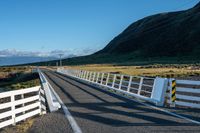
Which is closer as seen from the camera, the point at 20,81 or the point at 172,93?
the point at 172,93

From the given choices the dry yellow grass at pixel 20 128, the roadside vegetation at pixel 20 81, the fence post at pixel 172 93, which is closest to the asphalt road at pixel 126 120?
the dry yellow grass at pixel 20 128

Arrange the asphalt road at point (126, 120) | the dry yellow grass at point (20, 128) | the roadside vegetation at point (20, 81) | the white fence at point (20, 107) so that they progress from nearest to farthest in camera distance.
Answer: the asphalt road at point (126, 120) < the dry yellow grass at point (20, 128) < the white fence at point (20, 107) < the roadside vegetation at point (20, 81)

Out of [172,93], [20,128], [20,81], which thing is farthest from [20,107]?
[20,81]

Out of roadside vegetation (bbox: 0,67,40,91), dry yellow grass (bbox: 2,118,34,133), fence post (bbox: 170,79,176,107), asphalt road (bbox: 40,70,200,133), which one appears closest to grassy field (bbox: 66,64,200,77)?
roadside vegetation (bbox: 0,67,40,91)

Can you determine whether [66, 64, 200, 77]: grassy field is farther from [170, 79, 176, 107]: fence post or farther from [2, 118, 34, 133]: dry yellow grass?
[2, 118, 34, 133]: dry yellow grass

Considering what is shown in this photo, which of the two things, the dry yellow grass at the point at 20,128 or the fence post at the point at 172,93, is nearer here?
the dry yellow grass at the point at 20,128

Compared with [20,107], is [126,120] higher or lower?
higher

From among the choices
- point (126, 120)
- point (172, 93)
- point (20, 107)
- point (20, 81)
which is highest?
point (172, 93)

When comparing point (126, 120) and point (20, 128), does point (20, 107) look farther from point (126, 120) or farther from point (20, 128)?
point (126, 120)

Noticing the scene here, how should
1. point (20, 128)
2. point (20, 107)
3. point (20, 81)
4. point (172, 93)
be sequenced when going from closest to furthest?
point (20, 128), point (20, 107), point (172, 93), point (20, 81)

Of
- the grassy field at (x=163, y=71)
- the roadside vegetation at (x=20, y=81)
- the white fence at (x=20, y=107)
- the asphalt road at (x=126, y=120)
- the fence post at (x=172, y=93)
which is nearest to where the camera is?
the asphalt road at (x=126, y=120)

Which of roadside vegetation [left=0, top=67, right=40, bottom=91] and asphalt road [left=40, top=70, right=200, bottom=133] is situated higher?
asphalt road [left=40, top=70, right=200, bottom=133]

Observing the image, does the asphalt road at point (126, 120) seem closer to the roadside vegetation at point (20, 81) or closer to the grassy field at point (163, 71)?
the roadside vegetation at point (20, 81)

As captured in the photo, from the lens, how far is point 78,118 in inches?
576
